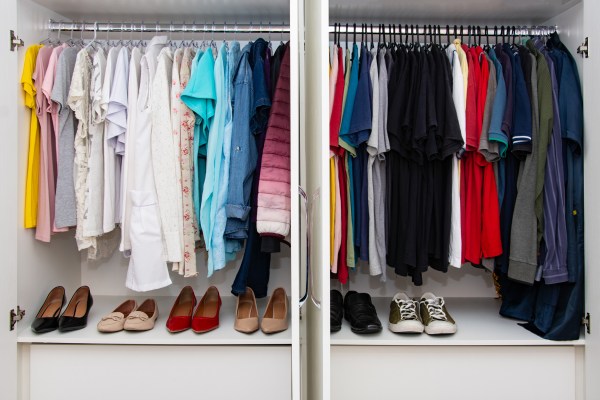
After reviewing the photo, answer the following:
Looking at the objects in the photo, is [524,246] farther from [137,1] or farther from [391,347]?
[137,1]

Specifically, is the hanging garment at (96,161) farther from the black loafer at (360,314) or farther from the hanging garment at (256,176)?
the black loafer at (360,314)

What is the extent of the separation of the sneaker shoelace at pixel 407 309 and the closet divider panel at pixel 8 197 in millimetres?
1464

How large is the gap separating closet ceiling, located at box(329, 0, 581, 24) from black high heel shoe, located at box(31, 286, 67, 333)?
66.4 inches

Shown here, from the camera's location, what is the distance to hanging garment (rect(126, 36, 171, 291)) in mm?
1569

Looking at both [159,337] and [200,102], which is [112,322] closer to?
[159,337]

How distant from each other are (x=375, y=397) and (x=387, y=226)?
646mm

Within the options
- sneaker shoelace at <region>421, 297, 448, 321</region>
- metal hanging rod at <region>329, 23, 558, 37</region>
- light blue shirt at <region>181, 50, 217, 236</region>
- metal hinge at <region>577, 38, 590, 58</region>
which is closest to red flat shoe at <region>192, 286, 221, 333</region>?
light blue shirt at <region>181, 50, 217, 236</region>

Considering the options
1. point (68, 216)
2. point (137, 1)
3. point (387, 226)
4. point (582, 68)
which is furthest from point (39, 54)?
point (582, 68)

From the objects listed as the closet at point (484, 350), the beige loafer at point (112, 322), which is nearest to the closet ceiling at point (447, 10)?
the closet at point (484, 350)

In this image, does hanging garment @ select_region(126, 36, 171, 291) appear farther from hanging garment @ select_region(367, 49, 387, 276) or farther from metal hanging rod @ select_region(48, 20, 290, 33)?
hanging garment @ select_region(367, 49, 387, 276)

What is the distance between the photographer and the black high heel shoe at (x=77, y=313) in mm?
1598

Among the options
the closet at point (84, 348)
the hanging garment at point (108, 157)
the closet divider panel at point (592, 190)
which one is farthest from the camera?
the hanging garment at point (108, 157)

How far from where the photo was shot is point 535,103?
1.53 metres

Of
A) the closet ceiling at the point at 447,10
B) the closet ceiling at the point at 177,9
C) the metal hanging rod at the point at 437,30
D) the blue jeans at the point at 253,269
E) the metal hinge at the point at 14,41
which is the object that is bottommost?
the blue jeans at the point at 253,269
